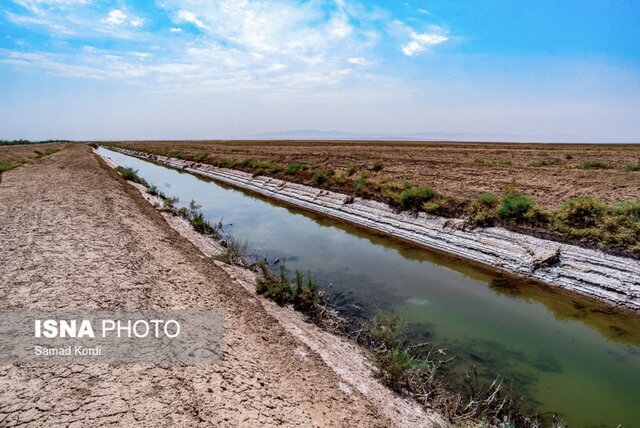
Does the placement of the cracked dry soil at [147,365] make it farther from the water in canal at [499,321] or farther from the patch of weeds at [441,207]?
the patch of weeds at [441,207]

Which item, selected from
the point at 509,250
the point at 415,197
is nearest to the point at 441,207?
the point at 415,197

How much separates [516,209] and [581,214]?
79.8 inches

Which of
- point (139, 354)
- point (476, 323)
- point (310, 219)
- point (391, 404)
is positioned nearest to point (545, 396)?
point (476, 323)

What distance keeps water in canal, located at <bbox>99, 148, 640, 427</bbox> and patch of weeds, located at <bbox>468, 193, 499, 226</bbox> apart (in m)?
2.27

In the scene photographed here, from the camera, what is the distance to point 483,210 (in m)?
14.4

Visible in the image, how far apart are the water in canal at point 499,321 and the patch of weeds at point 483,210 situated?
227 cm

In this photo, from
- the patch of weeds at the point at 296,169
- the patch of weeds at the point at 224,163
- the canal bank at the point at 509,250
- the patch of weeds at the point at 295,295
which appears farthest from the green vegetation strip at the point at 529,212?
the patch of weeds at the point at 224,163

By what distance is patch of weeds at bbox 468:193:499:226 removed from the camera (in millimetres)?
13891

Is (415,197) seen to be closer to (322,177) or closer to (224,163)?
(322,177)

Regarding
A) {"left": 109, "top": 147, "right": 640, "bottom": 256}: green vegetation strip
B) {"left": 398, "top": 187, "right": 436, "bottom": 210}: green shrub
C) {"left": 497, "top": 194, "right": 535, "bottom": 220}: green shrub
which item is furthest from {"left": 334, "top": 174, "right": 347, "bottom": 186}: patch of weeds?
{"left": 497, "top": 194, "right": 535, "bottom": 220}: green shrub

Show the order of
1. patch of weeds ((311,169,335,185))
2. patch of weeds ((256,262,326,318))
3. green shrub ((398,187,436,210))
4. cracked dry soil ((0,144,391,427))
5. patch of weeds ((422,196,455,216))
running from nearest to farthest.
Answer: cracked dry soil ((0,144,391,427))
patch of weeds ((256,262,326,318))
patch of weeds ((422,196,455,216))
green shrub ((398,187,436,210))
patch of weeds ((311,169,335,185))

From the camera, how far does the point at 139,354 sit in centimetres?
506

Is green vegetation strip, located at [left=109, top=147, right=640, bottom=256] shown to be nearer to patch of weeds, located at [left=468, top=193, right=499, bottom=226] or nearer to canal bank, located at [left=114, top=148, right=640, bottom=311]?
patch of weeds, located at [left=468, top=193, right=499, bottom=226]

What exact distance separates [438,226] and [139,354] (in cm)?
1281
